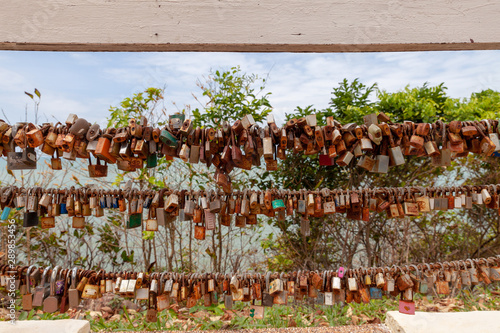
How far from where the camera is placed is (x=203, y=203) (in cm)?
201

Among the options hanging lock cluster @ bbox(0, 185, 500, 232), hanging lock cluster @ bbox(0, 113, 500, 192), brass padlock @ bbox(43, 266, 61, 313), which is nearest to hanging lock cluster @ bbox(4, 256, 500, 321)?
brass padlock @ bbox(43, 266, 61, 313)

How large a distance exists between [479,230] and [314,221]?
2269 mm

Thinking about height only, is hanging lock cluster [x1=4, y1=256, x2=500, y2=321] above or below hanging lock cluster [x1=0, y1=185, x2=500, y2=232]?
below

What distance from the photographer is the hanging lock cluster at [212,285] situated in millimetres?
2010

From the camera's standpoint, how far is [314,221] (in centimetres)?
388
